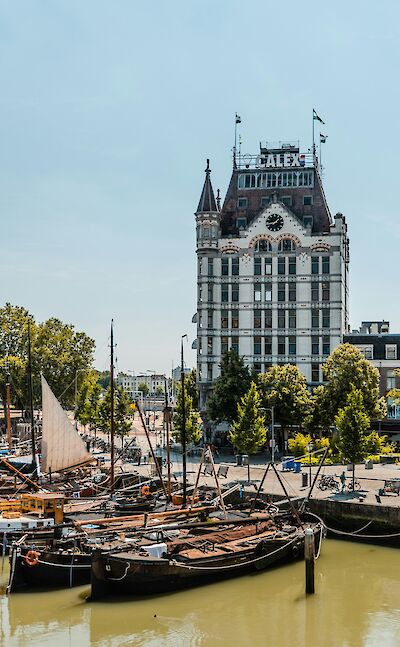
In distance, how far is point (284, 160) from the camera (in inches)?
3538

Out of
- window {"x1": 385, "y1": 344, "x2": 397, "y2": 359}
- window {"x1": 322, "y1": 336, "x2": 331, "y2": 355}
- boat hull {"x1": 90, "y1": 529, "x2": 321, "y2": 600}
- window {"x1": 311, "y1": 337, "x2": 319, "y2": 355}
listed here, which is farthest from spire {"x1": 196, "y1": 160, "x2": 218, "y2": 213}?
boat hull {"x1": 90, "y1": 529, "x2": 321, "y2": 600}

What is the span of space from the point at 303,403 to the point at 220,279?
791 inches

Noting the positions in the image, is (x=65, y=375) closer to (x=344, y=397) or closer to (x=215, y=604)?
(x=344, y=397)

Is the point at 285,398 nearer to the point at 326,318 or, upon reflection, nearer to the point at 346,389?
the point at 346,389

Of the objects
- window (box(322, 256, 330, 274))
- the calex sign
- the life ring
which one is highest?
the calex sign

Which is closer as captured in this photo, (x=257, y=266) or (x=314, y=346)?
(x=314, y=346)

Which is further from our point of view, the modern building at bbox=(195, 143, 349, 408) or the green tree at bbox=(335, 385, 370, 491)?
the modern building at bbox=(195, 143, 349, 408)

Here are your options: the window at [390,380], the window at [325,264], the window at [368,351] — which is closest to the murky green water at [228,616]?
the window at [390,380]

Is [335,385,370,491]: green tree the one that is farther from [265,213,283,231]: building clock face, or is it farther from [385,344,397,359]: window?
[265,213,283,231]: building clock face

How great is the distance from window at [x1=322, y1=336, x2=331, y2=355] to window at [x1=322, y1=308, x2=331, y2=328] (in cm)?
133

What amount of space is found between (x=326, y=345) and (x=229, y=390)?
15.1 meters

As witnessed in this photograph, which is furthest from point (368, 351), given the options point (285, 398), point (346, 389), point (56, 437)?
point (56, 437)

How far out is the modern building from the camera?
8350 centimetres

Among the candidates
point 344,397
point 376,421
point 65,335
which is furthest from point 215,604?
point 65,335
